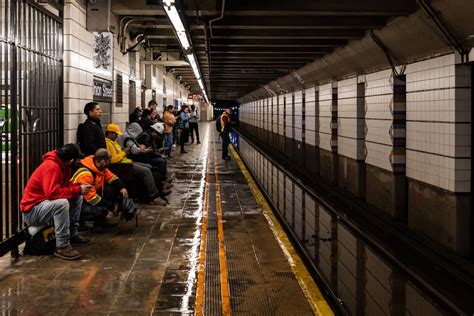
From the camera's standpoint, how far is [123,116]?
1203cm

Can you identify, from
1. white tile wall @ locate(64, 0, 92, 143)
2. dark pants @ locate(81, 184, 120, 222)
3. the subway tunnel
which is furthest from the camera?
white tile wall @ locate(64, 0, 92, 143)

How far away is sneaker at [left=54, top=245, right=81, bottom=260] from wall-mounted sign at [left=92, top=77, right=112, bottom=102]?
4229mm

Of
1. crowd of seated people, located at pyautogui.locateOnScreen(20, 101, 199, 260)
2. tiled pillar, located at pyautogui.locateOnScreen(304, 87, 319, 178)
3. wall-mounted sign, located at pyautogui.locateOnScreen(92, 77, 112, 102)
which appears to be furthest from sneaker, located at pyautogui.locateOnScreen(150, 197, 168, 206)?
tiled pillar, located at pyautogui.locateOnScreen(304, 87, 319, 178)

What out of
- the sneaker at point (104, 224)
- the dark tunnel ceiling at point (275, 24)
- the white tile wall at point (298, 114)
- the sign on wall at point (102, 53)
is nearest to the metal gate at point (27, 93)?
the sneaker at point (104, 224)

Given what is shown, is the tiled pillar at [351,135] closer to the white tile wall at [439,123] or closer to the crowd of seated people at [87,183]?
the white tile wall at [439,123]

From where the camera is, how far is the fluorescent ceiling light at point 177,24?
20.9 feet

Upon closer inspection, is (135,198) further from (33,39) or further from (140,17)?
(140,17)

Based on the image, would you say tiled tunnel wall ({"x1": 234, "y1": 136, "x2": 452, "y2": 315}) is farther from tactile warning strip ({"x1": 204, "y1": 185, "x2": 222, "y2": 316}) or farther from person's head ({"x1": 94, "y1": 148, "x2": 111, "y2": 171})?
person's head ({"x1": 94, "y1": 148, "x2": 111, "y2": 171})

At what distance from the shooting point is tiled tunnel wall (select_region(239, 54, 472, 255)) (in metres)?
6.74

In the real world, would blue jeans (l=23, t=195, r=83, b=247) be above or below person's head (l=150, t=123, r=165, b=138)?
below

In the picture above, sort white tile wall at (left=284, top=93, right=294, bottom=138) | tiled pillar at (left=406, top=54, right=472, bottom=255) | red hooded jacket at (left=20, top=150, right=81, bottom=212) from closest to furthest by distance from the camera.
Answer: red hooded jacket at (left=20, top=150, right=81, bottom=212), tiled pillar at (left=406, top=54, right=472, bottom=255), white tile wall at (left=284, top=93, right=294, bottom=138)

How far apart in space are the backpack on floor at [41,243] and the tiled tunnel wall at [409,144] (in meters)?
5.14

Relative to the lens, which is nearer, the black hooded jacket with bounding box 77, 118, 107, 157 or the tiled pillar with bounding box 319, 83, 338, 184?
the black hooded jacket with bounding box 77, 118, 107, 157

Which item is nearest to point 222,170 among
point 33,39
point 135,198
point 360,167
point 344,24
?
point 360,167
